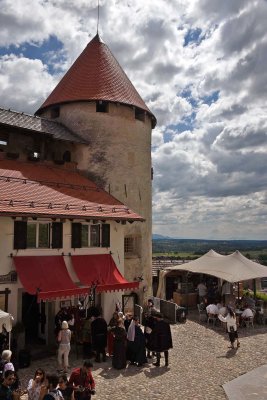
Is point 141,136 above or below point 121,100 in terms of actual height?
below

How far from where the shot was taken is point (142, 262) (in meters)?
22.5

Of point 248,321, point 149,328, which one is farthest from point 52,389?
point 248,321

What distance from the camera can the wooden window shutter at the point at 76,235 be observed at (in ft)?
52.0

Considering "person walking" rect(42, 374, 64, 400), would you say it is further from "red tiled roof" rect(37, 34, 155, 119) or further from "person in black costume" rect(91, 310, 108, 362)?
Answer: "red tiled roof" rect(37, 34, 155, 119)

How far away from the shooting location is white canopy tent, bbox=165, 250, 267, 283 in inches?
790

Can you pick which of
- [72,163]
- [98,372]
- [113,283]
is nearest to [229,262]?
[113,283]

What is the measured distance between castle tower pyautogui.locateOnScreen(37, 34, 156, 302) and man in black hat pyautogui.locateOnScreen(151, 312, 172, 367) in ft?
29.9

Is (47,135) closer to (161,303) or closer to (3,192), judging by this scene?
(3,192)

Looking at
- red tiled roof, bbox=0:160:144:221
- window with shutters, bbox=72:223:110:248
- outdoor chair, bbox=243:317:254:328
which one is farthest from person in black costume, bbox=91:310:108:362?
outdoor chair, bbox=243:317:254:328

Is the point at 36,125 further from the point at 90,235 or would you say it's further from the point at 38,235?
the point at 38,235

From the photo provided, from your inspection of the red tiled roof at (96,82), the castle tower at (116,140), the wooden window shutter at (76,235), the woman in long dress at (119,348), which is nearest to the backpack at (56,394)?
the woman in long dress at (119,348)

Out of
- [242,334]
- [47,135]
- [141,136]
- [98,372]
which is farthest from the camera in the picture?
[141,136]

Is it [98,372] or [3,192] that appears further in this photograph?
[3,192]

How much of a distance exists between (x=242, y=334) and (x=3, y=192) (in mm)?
11811
